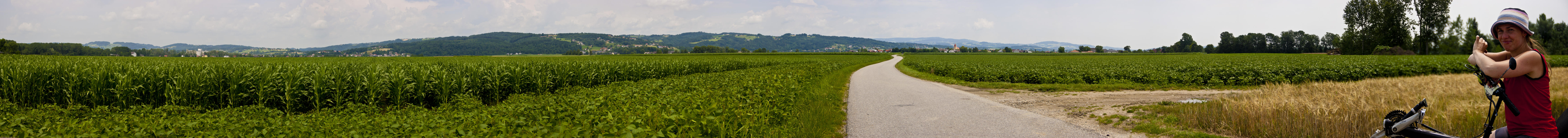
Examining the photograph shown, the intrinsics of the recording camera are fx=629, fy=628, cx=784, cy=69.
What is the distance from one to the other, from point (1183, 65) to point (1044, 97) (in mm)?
17423

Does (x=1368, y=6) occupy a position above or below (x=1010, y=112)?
above

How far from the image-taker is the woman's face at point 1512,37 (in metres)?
2.47

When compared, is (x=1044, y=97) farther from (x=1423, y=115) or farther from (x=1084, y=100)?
(x=1423, y=115)

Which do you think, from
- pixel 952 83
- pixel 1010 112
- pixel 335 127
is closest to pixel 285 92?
pixel 335 127

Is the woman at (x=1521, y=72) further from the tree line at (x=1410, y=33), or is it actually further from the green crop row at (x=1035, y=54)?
the green crop row at (x=1035, y=54)

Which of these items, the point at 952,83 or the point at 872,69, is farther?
the point at 872,69

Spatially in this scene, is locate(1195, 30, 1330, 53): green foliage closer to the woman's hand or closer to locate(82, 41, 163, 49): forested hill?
the woman's hand

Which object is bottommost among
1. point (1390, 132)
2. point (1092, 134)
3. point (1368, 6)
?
point (1092, 134)

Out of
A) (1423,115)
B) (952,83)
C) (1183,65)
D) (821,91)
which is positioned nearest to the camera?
(1423,115)

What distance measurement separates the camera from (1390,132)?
338cm

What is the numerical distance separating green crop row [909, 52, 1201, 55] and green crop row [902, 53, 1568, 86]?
60.8 m

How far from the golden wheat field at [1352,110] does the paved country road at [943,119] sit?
48.7 inches

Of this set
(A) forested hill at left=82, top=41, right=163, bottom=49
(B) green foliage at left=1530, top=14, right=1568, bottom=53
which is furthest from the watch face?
(A) forested hill at left=82, top=41, right=163, bottom=49

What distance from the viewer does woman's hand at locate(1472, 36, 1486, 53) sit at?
9.02 feet
